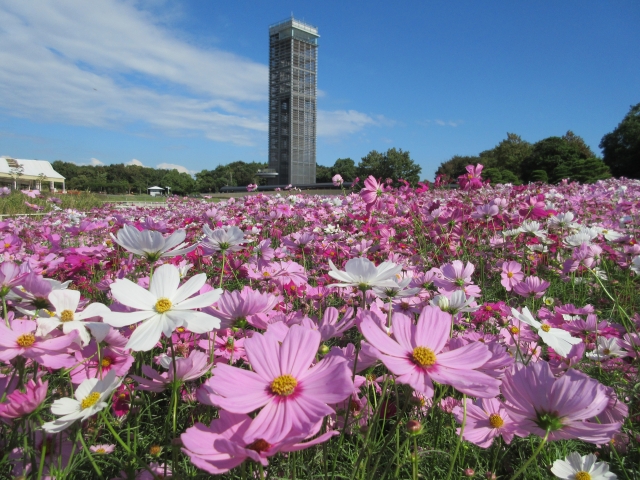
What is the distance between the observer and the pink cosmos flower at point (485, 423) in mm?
703

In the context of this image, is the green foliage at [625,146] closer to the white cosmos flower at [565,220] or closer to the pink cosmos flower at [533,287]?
the white cosmos flower at [565,220]

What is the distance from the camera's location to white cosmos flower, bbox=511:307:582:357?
78 centimetres

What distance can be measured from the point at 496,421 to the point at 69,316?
29.6 inches

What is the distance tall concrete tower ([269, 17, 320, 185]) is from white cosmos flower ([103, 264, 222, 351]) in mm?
41069

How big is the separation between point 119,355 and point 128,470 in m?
0.18

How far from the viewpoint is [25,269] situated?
0.80 m

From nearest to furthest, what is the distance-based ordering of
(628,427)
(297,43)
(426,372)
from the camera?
(426,372), (628,427), (297,43)

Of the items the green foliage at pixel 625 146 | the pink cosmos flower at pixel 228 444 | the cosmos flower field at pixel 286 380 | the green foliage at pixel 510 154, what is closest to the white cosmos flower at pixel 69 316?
the cosmos flower field at pixel 286 380

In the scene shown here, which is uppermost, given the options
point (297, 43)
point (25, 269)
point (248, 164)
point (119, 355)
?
point (297, 43)

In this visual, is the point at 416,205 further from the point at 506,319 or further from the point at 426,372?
the point at 426,372

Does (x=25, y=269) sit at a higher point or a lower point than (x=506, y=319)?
higher

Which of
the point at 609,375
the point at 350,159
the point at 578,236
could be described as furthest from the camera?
the point at 350,159

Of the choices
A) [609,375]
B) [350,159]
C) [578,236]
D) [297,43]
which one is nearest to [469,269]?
[609,375]

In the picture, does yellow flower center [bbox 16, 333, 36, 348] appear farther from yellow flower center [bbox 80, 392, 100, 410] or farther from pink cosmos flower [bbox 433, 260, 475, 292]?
pink cosmos flower [bbox 433, 260, 475, 292]
